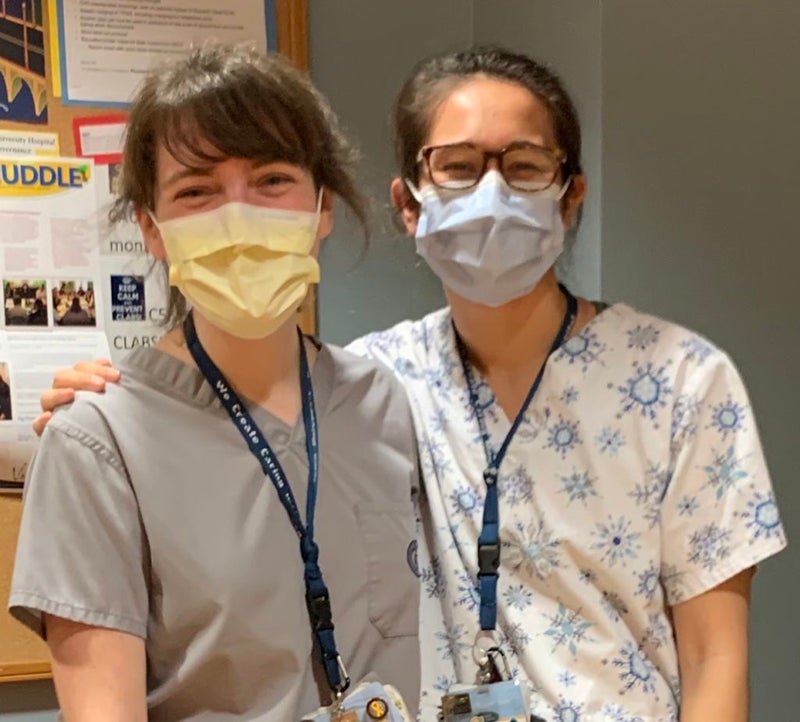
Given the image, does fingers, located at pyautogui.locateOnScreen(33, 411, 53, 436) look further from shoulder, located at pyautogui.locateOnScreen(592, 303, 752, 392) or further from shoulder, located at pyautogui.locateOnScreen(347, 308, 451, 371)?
shoulder, located at pyautogui.locateOnScreen(592, 303, 752, 392)

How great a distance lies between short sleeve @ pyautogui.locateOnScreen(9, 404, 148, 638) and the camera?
3.08ft

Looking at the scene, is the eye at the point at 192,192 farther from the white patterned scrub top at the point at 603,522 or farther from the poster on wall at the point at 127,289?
the poster on wall at the point at 127,289

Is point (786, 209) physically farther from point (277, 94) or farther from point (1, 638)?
point (1, 638)

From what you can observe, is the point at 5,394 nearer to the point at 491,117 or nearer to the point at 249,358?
the point at 249,358

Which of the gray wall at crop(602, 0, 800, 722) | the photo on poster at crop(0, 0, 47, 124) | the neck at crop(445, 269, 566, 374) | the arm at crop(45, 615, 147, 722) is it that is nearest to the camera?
the arm at crop(45, 615, 147, 722)

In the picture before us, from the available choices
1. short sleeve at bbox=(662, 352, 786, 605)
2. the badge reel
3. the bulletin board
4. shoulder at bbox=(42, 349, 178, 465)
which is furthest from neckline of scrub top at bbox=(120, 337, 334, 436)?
the bulletin board

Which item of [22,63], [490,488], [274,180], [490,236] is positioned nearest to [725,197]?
[490,236]

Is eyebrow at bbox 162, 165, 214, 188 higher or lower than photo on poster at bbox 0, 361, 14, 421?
higher

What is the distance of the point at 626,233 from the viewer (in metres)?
1.50

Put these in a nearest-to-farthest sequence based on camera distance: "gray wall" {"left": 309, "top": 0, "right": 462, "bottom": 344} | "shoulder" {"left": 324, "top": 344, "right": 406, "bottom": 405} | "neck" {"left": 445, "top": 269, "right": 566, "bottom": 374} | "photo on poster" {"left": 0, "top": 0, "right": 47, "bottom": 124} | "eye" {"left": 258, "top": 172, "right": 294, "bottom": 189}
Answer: "eye" {"left": 258, "top": 172, "right": 294, "bottom": 189}
"shoulder" {"left": 324, "top": 344, "right": 406, "bottom": 405}
"neck" {"left": 445, "top": 269, "right": 566, "bottom": 374}
"photo on poster" {"left": 0, "top": 0, "right": 47, "bottom": 124}
"gray wall" {"left": 309, "top": 0, "right": 462, "bottom": 344}

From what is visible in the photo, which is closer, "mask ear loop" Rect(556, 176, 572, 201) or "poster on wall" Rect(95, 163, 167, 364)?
"mask ear loop" Rect(556, 176, 572, 201)

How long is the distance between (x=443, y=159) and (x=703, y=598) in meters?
0.62

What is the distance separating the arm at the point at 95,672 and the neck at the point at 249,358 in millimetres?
296

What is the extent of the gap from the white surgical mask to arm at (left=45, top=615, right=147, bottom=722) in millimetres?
583
